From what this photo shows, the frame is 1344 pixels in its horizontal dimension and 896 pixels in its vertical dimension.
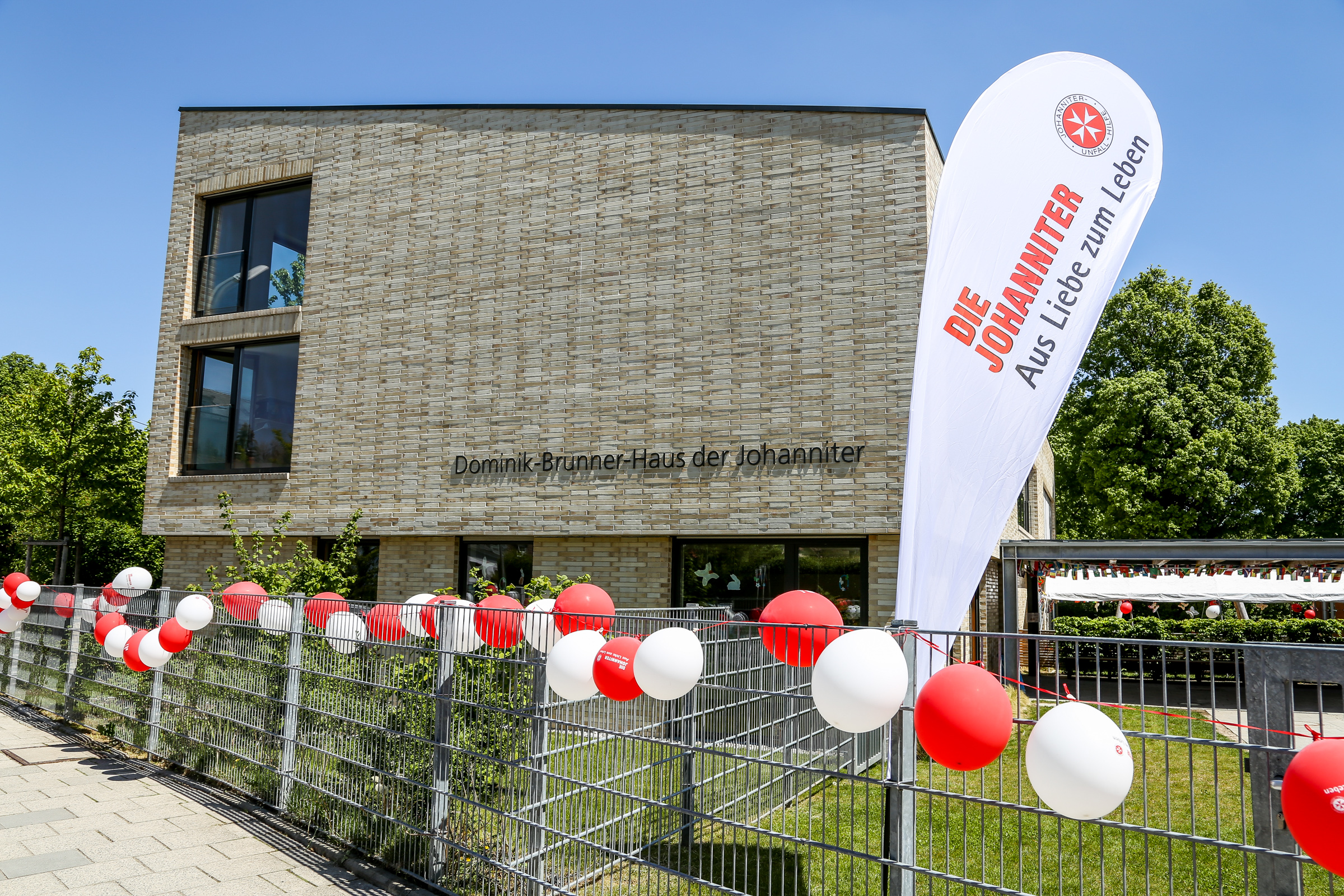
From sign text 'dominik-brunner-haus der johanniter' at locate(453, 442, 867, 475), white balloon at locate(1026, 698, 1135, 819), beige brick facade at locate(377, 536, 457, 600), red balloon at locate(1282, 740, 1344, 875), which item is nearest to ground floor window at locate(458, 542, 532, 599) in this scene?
beige brick facade at locate(377, 536, 457, 600)

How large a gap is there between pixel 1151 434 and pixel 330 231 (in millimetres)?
26919

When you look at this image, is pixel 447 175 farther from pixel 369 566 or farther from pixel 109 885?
pixel 109 885

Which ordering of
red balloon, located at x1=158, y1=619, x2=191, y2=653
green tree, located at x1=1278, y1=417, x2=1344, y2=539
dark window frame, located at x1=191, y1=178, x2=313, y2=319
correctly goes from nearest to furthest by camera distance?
red balloon, located at x1=158, y1=619, x2=191, y2=653
dark window frame, located at x1=191, y1=178, x2=313, y2=319
green tree, located at x1=1278, y1=417, x2=1344, y2=539

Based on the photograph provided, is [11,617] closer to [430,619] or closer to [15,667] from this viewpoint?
[15,667]

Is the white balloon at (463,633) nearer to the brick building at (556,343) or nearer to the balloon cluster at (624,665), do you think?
the balloon cluster at (624,665)

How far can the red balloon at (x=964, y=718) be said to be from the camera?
334 cm

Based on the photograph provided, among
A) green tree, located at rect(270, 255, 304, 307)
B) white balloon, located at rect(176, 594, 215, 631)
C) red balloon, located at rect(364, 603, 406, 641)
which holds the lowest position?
white balloon, located at rect(176, 594, 215, 631)

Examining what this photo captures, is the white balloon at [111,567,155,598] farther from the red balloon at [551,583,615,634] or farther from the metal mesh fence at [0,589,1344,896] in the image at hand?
the red balloon at [551,583,615,634]

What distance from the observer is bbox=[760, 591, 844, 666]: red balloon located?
461cm

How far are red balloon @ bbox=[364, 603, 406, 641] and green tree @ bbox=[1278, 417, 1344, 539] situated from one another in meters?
39.6

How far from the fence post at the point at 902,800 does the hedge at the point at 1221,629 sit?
1265cm

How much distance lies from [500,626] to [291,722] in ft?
8.52

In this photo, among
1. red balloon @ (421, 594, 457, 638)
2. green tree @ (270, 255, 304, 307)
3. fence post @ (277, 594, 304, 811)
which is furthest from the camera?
green tree @ (270, 255, 304, 307)

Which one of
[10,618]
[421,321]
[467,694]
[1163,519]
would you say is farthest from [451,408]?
[1163,519]
